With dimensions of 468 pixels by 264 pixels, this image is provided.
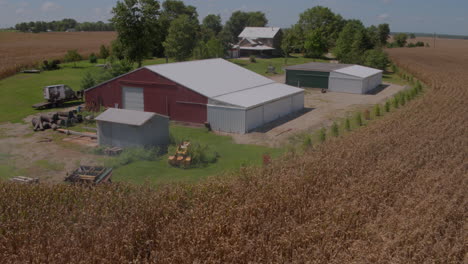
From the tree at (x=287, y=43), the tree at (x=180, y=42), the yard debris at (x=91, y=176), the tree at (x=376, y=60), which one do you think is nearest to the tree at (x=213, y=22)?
the tree at (x=287, y=43)

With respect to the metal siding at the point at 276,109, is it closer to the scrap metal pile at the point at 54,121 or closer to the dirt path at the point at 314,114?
the dirt path at the point at 314,114

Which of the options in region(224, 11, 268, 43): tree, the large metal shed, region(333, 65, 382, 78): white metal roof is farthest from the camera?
region(224, 11, 268, 43): tree

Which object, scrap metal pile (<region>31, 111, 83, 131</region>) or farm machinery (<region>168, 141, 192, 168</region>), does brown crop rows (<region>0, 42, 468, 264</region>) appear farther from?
scrap metal pile (<region>31, 111, 83, 131</region>)

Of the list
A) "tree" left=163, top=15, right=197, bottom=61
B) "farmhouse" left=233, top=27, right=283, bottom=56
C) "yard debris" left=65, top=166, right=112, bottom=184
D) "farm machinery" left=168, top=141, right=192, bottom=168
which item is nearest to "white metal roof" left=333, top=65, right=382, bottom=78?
"tree" left=163, top=15, right=197, bottom=61

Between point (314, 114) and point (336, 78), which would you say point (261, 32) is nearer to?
point (336, 78)

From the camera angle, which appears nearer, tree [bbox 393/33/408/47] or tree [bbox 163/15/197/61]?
tree [bbox 163/15/197/61]

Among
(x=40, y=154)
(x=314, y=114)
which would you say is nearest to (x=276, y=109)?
(x=314, y=114)

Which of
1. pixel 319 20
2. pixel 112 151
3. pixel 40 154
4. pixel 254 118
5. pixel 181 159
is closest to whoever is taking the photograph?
pixel 181 159
